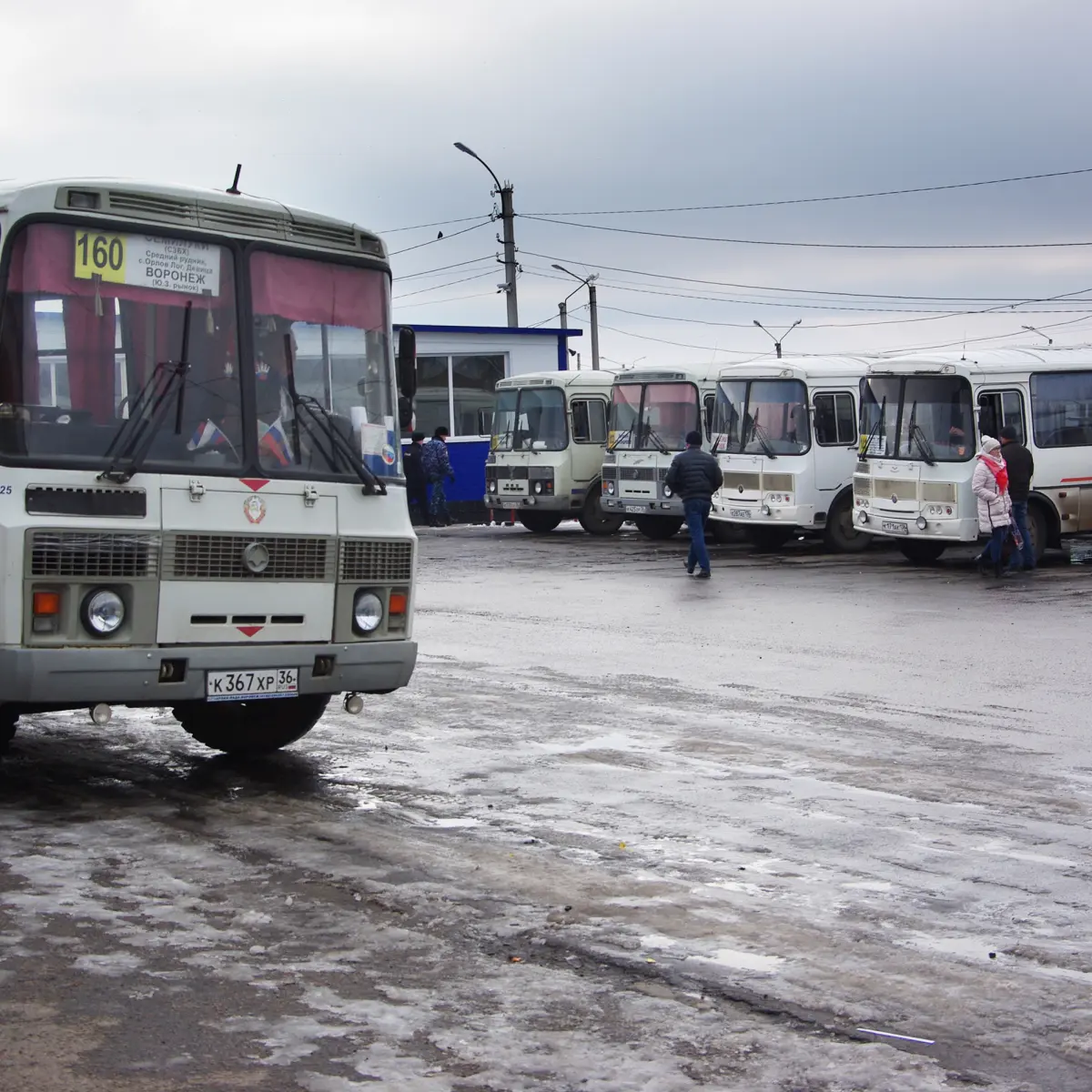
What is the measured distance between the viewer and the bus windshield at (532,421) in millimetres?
32094

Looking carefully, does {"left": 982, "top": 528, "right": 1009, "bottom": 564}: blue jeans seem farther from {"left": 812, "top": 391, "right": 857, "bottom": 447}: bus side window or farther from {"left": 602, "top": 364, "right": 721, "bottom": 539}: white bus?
{"left": 602, "top": 364, "right": 721, "bottom": 539}: white bus

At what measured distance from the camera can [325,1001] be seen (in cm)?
524

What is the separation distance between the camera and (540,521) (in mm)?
33281

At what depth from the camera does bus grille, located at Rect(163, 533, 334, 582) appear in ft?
26.4

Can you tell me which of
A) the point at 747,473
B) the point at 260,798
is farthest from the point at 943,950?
the point at 747,473

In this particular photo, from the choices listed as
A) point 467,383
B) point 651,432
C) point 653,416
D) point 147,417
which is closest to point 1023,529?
point 651,432

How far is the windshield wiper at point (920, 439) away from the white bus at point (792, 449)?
289 cm

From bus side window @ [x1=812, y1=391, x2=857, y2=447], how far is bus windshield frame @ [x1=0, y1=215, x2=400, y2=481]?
18.4 metres

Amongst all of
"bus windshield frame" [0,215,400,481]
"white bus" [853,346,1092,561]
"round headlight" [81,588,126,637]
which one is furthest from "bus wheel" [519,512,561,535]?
"round headlight" [81,588,126,637]

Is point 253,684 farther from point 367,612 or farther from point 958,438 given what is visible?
point 958,438

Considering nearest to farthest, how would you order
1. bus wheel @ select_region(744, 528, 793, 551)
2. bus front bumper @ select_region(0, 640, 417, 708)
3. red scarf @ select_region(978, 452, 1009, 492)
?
bus front bumper @ select_region(0, 640, 417, 708), red scarf @ select_region(978, 452, 1009, 492), bus wheel @ select_region(744, 528, 793, 551)

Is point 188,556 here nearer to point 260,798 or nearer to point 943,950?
point 260,798

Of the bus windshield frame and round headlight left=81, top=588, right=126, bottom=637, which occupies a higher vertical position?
the bus windshield frame

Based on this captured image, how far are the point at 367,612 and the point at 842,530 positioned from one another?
19.1 metres
